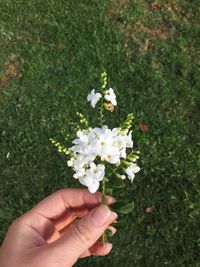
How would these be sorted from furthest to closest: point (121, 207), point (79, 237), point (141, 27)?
point (141, 27) → point (121, 207) → point (79, 237)

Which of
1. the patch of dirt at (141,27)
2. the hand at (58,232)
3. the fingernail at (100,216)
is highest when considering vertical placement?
the patch of dirt at (141,27)

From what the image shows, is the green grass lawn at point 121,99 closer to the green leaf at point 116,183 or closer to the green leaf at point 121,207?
the green leaf at point 121,207

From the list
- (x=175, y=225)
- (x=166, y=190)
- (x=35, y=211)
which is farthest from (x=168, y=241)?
(x=35, y=211)

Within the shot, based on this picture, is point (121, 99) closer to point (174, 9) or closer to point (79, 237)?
point (174, 9)

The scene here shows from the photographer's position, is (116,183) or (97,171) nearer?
(97,171)

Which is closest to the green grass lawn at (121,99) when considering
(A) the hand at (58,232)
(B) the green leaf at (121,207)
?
(A) the hand at (58,232)

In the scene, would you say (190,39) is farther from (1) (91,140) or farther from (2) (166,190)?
(1) (91,140)

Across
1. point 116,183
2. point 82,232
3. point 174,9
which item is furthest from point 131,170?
point 174,9
